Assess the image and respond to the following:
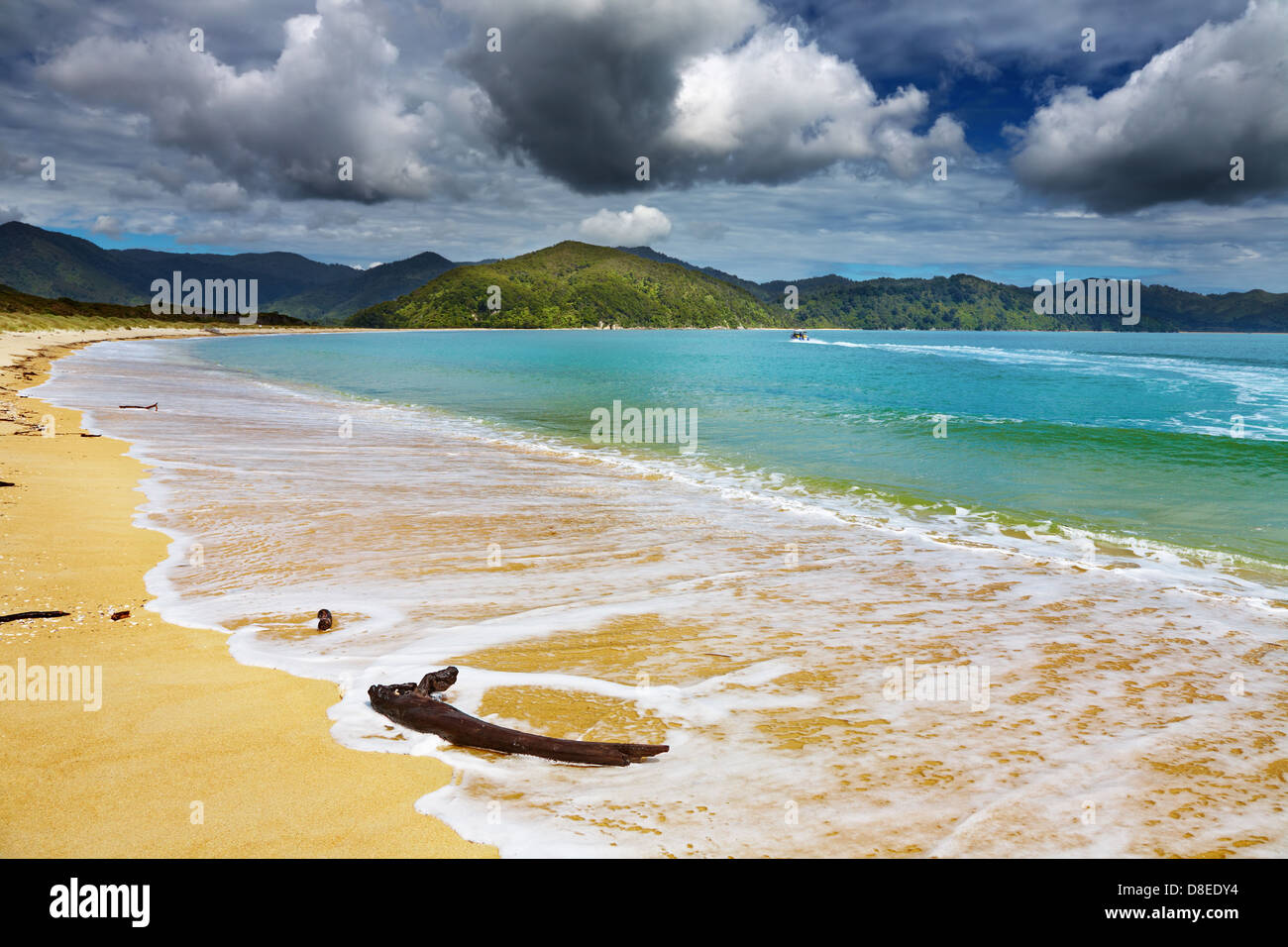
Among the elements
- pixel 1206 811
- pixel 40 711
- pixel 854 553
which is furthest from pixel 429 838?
pixel 854 553

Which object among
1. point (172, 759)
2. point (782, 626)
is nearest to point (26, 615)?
point (172, 759)

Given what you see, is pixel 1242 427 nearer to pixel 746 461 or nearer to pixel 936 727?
pixel 746 461

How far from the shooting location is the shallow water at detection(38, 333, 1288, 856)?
4660 mm

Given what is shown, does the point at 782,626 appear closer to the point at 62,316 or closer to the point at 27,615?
the point at 27,615

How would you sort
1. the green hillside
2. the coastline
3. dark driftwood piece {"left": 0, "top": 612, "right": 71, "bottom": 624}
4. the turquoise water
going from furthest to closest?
1. the green hillside
2. the turquoise water
3. dark driftwood piece {"left": 0, "top": 612, "right": 71, "bottom": 624}
4. the coastline

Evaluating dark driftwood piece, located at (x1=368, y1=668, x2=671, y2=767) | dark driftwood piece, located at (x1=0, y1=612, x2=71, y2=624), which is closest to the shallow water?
dark driftwood piece, located at (x1=368, y1=668, x2=671, y2=767)

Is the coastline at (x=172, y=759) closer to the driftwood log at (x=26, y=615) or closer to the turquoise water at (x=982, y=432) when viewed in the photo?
the driftwood log at (x=26, y=615)

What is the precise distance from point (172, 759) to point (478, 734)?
2153 mm

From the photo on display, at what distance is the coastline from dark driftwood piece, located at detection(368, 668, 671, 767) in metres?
0.36

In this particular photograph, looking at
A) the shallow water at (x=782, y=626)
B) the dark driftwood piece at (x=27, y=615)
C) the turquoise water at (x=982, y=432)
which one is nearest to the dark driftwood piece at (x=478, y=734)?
the shallow water at (x=782, y=626)

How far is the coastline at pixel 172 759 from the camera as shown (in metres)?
4.11

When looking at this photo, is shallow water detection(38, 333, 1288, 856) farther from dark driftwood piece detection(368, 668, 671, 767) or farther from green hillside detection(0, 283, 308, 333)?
green hillside detection(0, 283, 308, 333)

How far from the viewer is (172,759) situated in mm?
4934
